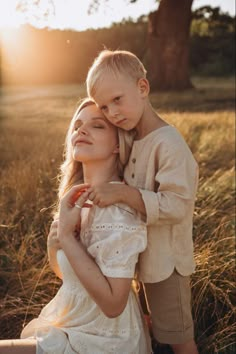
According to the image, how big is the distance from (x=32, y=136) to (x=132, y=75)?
443cm

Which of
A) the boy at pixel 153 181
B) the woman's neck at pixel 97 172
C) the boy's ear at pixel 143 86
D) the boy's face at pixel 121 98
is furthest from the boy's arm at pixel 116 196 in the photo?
the boy's ear at pixel 143 86

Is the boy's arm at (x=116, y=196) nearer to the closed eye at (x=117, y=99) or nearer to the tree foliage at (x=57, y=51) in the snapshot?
the closed eye at (x=117, y=99)

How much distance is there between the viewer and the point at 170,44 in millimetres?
13070

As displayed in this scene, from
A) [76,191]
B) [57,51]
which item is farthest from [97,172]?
[57,51]

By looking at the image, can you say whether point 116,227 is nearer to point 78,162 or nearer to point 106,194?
point 106,194

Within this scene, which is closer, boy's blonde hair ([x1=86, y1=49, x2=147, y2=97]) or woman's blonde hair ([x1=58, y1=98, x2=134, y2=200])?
boy's blonde hair ([x1=86, y1=49, x2=147, y2=97])

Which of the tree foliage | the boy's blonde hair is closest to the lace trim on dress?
the boy's blonde hair

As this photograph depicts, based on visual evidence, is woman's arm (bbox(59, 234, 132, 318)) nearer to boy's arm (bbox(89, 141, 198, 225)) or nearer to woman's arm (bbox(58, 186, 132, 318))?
woman's arm (bbox(58, 186, 132, 318))

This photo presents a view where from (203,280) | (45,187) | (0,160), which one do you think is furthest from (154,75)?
(203,280)

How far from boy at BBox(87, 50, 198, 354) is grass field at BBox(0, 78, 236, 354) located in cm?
64

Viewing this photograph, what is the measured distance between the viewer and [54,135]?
20.1ft

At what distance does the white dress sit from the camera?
1.92 metres

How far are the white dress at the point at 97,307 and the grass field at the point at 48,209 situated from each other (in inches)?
24.5

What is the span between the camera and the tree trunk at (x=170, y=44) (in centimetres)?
1185
